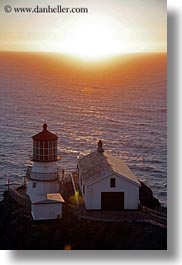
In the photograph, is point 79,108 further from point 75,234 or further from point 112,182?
point 75,234

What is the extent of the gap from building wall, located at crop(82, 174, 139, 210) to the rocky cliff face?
0.53 feet

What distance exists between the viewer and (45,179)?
5.18 m

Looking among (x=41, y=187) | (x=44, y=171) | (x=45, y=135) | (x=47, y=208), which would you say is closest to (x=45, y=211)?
(x=47, y=208)

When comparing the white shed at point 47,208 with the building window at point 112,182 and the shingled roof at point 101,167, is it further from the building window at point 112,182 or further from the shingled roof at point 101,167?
the building window at point 112,182

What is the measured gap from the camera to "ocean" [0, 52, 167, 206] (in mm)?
Answer: 4934

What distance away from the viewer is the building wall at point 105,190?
4.89m

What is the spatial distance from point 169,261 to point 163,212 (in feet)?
1.33

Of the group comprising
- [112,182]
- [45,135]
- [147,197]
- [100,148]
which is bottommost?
[147,197]

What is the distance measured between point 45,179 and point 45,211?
1.23 feet

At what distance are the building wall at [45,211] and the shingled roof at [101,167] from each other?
1.08 feet

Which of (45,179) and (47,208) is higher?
(45,179)

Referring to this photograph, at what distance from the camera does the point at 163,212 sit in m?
4.75

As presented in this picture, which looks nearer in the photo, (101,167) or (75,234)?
(75,234)

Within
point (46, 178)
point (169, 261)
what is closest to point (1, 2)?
point (46, 178)
